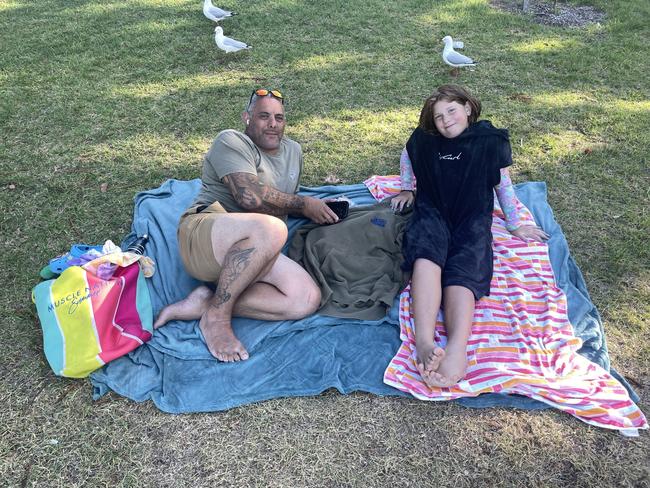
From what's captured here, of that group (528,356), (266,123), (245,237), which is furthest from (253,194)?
(528,356)

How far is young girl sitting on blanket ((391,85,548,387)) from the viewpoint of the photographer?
325 cm

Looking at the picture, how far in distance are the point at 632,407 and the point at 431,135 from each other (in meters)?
2.11

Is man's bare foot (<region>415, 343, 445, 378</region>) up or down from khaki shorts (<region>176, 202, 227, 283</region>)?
down

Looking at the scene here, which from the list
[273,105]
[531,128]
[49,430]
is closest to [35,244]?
[49,430]

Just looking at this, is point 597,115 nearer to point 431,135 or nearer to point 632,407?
point 431,135

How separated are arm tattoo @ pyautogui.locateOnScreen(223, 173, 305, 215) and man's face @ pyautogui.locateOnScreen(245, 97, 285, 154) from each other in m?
0.37

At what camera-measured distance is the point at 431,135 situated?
3.72 metres

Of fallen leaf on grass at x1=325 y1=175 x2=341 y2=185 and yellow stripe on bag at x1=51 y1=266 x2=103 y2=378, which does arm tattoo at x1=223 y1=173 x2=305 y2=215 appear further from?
fallen leaf on grass at x1=325 y1=175 x2=341 y2=185

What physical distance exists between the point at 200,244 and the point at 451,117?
74.6 inches

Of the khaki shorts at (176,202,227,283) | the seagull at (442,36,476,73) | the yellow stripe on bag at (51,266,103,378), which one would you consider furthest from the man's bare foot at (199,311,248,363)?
the seagull at (442,36,476,73)

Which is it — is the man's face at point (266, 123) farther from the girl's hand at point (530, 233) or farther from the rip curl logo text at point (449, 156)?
the girl's hand at point (530, 233)

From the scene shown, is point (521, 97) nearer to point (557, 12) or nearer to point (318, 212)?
point (557, 12)

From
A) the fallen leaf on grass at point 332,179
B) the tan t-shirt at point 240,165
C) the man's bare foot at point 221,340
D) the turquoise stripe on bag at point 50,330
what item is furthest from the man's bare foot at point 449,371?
the fallen leaf on grass at point 332,179

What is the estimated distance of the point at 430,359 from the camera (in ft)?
9.39
